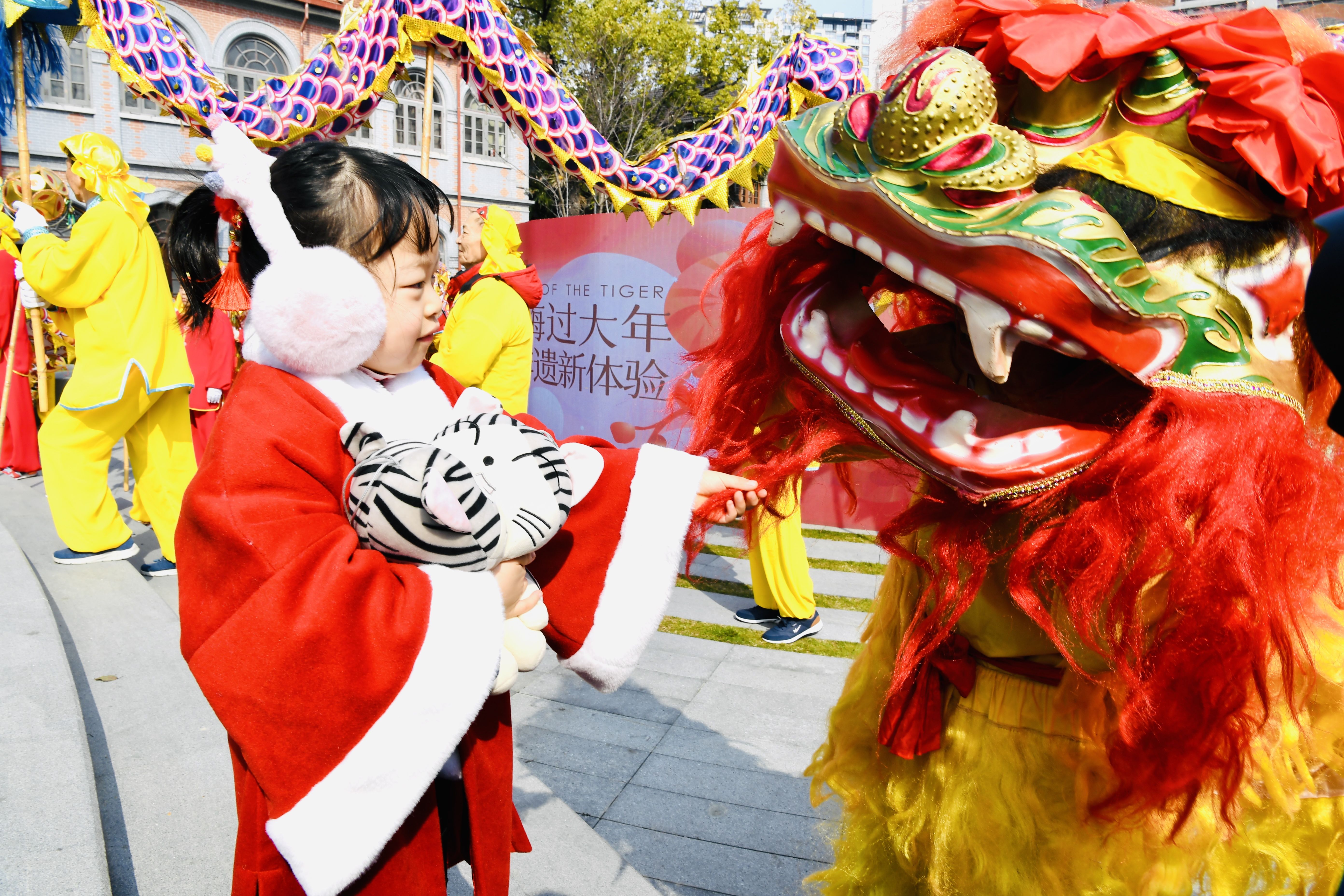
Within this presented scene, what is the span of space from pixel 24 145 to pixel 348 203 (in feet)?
14.0

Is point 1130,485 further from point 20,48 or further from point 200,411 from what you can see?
point 200,411

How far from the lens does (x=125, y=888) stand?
2090mm

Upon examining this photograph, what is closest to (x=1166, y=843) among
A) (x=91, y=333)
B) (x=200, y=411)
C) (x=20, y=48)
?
(x=91, y=333)

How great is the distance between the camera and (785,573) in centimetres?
421

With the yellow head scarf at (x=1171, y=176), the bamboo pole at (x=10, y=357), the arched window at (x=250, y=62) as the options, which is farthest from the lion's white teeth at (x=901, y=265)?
the arched window at (x=250, y=62)

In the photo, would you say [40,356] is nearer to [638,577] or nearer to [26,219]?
[26,219]

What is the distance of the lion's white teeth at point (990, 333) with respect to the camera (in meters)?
1.13

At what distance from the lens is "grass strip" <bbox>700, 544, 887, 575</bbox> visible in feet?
18.2

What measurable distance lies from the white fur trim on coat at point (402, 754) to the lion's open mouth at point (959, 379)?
2.11ft

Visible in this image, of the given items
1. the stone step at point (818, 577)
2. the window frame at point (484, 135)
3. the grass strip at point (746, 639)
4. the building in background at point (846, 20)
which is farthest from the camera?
the building in background at point (846, 20)

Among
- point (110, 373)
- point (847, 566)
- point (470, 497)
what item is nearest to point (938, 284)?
point (470, 497)

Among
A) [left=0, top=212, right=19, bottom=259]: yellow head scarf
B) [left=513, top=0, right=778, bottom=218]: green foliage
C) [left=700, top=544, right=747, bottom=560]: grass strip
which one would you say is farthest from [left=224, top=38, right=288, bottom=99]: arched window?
[left=700, top=544, right=747, bottom=560]: grass strip

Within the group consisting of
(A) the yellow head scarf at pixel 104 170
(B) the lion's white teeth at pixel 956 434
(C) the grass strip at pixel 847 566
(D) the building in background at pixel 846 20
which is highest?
(D) the building in background at pixel 846 20

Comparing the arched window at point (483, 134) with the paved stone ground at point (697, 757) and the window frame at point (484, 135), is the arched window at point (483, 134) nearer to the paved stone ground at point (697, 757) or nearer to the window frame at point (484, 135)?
the window frame at point (484, 135)
